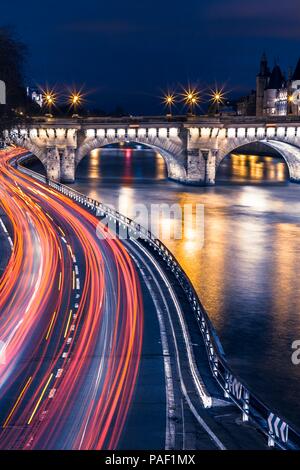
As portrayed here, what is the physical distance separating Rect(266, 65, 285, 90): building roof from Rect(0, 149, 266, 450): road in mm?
147610

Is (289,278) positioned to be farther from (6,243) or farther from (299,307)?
(6,243)

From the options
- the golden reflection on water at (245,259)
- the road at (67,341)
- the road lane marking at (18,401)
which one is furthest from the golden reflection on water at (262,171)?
the road lane marking at (18,401)

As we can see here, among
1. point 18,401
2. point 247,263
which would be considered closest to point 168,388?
point 18,401

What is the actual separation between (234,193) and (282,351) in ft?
200

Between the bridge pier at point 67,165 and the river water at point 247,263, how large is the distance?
6.36ft

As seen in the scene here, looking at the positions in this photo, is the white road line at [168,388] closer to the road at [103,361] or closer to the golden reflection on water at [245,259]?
the road at [103,361]

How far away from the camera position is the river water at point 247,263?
27250 millimetres

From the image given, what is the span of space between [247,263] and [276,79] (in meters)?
145

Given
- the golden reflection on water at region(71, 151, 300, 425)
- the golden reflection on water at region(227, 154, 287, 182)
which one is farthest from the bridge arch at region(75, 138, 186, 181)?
the golden reflection on water at region(227, 154, 287, 182)

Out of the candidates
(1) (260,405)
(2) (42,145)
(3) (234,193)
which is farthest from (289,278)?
(2) (42,145)

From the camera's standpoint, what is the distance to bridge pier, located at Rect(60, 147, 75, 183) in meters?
92.8

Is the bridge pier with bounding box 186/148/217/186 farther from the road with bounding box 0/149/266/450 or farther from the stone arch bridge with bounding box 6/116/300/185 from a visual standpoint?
the road with bounding box 0/149/266/450

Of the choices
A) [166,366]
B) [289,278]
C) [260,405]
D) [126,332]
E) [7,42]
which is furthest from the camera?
[7,42]

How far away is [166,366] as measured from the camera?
76.5 ft
